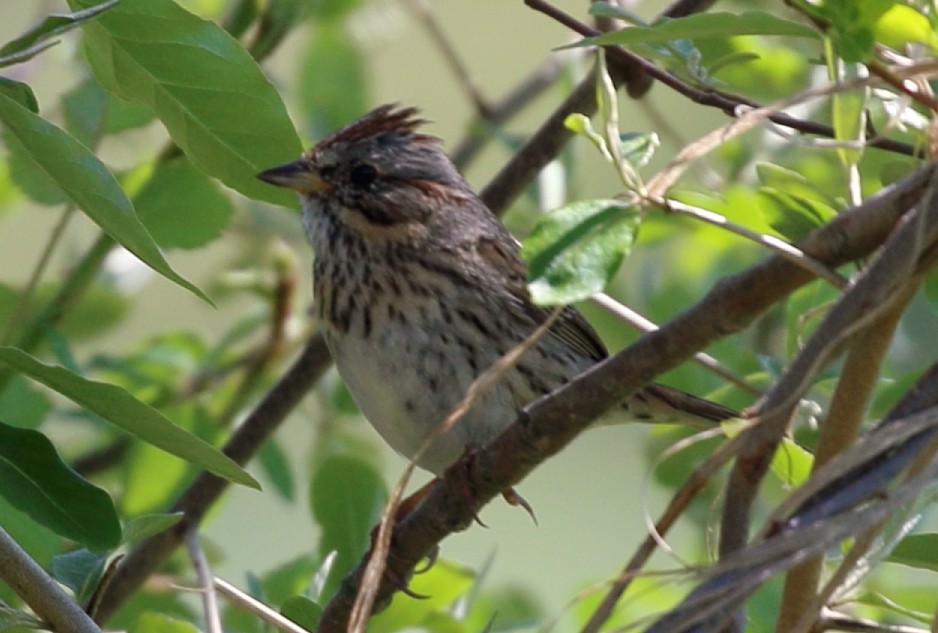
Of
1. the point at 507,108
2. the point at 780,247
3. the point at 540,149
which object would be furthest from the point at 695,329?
the point at 507,108

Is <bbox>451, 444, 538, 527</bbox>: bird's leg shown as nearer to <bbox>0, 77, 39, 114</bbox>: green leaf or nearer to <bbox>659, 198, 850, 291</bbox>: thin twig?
<bbox>659, 198, 850, 291</bbox>: thin twig

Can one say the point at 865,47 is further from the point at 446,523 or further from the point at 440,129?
the point at 440,129

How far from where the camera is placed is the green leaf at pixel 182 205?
268 cm

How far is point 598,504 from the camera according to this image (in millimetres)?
7387

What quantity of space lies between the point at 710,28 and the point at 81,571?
0.92 meters

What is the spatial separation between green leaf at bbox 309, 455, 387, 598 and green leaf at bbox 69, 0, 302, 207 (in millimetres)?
957

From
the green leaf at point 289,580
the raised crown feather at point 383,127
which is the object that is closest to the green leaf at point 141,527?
the green leaf at point 289,580

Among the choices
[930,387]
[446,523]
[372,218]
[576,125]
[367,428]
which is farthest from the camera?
[367,428]

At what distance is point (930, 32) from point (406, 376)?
1564 millimetres

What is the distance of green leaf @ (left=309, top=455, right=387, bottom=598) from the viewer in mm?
2408

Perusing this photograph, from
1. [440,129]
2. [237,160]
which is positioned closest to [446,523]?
[237,160]

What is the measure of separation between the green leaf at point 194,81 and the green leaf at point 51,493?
0.34 m

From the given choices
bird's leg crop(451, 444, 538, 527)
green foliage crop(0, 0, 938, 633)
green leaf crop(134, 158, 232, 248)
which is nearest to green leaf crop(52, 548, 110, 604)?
green foliage crop(0, 0, 938, 633)

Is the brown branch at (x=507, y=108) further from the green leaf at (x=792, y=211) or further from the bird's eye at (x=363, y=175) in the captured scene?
the green leaf at (x=792, y=211)
